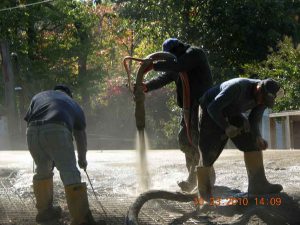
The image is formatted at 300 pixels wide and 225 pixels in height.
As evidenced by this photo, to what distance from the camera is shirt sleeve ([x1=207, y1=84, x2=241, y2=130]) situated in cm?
586

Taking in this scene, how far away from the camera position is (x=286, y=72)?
14.9 meters

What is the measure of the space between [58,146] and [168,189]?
2.23 metres

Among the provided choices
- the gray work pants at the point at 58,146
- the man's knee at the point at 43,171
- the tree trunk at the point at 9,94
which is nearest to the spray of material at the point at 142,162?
the man's knee at the point at 43,171

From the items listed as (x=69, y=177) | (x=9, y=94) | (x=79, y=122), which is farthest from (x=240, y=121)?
(x=9, y=94)

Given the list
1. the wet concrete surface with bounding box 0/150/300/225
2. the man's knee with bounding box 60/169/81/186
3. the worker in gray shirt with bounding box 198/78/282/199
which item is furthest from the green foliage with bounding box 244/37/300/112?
the man's knee with bounding box 60/169/81/186

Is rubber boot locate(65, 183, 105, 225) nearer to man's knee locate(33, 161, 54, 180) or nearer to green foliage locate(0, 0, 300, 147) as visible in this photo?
man's knee locate(33, 161, 54, 180)

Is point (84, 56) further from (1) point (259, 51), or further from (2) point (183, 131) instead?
(2) point (183, 131)

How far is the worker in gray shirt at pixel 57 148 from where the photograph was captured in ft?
19.1

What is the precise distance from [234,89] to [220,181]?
2.32 metres

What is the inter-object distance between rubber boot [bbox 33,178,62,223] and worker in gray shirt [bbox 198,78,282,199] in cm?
148

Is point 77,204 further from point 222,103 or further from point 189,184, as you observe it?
point 189,184

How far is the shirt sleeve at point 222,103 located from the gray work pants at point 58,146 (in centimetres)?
136

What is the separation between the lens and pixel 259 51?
17.8 meters

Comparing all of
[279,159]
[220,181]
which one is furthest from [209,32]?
[220,181]
